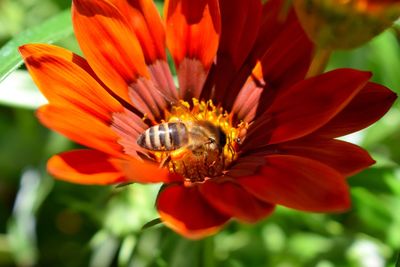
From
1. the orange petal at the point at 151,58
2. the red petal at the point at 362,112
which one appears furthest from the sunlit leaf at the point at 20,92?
the red petal at the point at 362,112

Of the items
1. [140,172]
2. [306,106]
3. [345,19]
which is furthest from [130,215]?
[345,19]

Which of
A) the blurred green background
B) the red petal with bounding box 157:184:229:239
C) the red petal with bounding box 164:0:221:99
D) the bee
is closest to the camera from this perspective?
the red petal with bounding box 157:184:229:239

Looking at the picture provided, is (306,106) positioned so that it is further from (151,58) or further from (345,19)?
(151,58)

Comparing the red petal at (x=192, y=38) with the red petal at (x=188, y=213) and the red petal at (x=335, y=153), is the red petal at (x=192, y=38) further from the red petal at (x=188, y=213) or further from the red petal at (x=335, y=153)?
the red petal at (x=188, y=213)

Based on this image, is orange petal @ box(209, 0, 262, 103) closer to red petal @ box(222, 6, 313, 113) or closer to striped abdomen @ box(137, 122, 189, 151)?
red petal @ box(222, 6, 313, 113)

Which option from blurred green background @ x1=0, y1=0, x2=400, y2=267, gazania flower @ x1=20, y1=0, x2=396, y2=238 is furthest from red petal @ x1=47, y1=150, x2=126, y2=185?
blurred green background @ x1=0, y1=0, x2=400, y2=267

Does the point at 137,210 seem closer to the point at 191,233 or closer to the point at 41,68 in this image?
→ the point at 41,68
